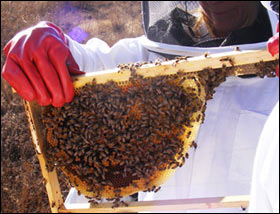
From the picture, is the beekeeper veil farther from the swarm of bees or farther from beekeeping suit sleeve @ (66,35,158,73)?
the swarm of bees

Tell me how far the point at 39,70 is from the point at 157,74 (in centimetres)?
Answer: 79

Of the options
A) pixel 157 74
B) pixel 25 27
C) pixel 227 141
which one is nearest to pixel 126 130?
pixel 157 74

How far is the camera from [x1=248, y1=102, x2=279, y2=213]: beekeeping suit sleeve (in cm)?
146

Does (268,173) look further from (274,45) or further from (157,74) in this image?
(157,74)

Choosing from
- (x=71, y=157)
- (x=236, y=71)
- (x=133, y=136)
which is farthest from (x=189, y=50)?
(x=71, y=157)

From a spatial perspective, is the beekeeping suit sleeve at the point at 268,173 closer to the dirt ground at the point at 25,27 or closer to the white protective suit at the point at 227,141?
the white protective suit at the point at 227,141

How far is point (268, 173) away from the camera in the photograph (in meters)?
1.47

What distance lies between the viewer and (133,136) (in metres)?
2.17

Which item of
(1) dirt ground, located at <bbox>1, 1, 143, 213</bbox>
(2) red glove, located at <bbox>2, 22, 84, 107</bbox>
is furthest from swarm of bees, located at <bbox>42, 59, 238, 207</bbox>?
(1) dirt ground, located at <bbox>1, 1, 143, 213</bbox>

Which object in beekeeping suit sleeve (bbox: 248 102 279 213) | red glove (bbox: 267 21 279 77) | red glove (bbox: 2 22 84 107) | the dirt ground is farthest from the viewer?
the dirt ground

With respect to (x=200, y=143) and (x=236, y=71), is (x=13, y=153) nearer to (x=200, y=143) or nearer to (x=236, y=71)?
(x=200, y=143)

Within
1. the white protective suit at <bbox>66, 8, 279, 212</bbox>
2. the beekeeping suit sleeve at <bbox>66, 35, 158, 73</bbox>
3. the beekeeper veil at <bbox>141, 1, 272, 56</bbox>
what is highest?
the beekeeper veil at <bbox>141, 1, 272, 56</bbox>

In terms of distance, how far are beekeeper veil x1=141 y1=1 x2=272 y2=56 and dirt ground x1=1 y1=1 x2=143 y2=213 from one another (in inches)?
82.8

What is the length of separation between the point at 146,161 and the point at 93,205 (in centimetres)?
60
